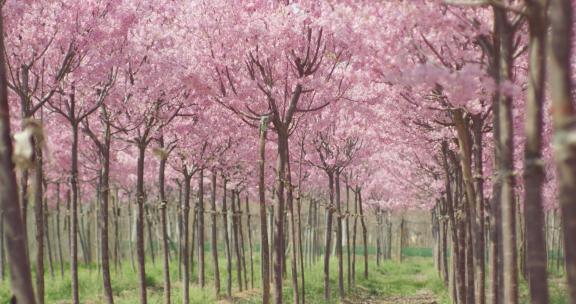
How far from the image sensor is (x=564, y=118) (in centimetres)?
381

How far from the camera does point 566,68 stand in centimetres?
400

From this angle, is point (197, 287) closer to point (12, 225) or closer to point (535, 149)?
point (12, 225)

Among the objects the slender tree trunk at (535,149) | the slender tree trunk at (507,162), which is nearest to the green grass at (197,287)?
the slender tree trunk at (507,162)

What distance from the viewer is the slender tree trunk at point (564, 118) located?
3809 mm

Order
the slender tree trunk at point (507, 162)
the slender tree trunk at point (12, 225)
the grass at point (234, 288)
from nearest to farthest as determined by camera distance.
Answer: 1. the slender tree trunk at point (12, 225)
2. the slender tree trunk at point (507, 162)
3. the grass at point (234, 288)

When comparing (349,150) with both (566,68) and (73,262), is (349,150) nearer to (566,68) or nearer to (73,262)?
(73,262)

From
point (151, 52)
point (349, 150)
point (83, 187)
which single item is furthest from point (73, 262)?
point (83, 187)

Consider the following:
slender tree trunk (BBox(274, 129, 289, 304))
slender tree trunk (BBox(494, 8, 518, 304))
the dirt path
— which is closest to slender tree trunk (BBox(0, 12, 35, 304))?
slender tree trunk (BBox(494, 8, 518, 304))

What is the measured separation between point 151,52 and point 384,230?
31.9 meters

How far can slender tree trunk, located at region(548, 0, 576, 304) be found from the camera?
3.81 m

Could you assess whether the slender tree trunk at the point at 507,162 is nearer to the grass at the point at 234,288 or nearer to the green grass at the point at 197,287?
the grass at the point at 234,288

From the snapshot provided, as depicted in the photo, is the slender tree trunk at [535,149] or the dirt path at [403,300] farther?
the dirt path at [403,300]

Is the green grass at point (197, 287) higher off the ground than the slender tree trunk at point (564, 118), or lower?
lower

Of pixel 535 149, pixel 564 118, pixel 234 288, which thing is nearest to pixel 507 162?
pixel 535 149
